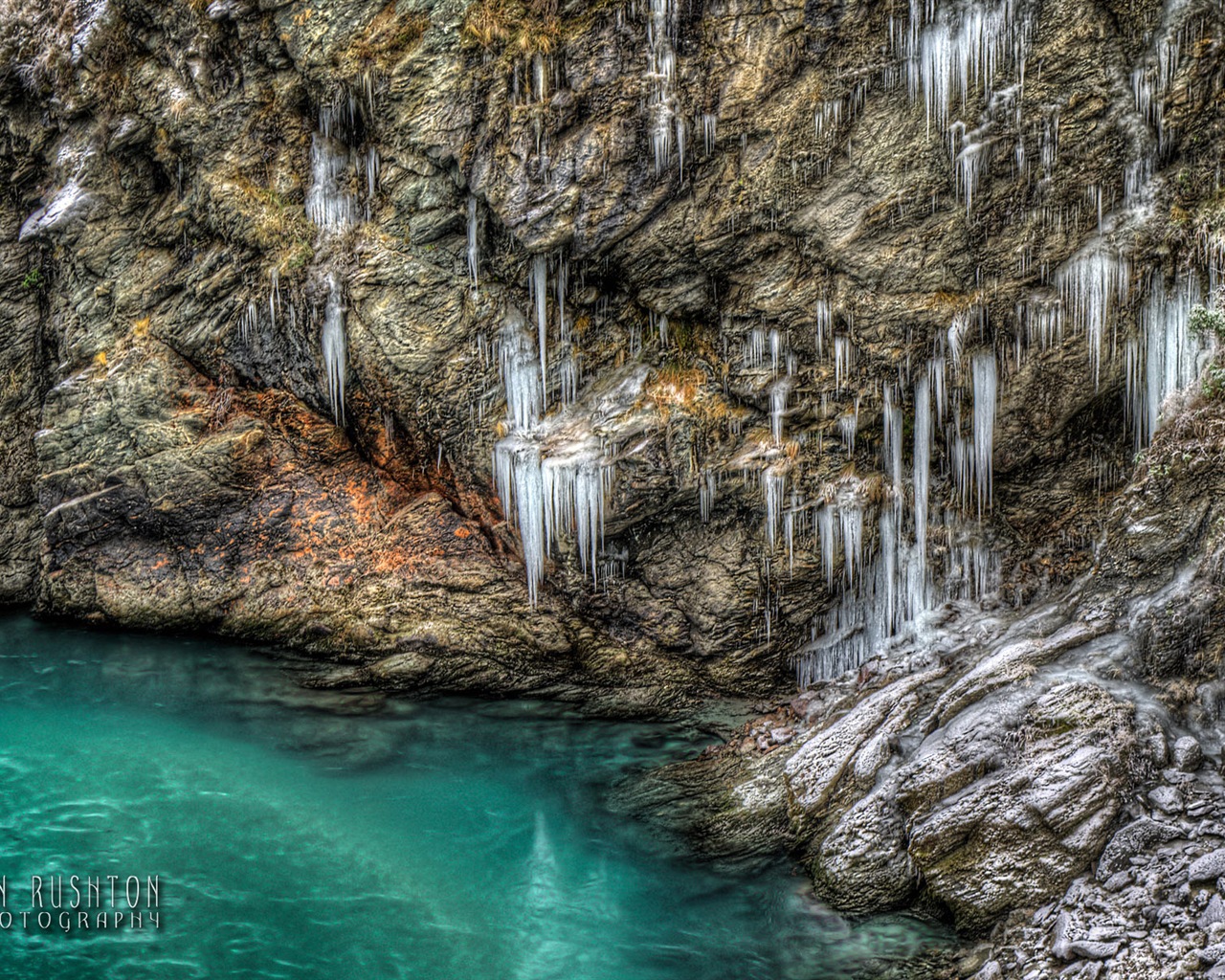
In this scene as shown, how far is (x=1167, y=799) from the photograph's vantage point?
661 cm

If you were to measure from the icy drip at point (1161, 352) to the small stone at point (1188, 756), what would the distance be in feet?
10.8

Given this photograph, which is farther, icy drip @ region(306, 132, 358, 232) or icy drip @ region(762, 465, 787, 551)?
icy drip @ region(306, 132, 358, 232)

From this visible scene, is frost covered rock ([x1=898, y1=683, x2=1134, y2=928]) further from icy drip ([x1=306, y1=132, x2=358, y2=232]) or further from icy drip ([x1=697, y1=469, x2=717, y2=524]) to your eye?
icy drip ([x1=306, y1=132, x2=358, y2=232])

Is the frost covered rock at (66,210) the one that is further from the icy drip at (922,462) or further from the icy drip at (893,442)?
the icy drip at (922,462)

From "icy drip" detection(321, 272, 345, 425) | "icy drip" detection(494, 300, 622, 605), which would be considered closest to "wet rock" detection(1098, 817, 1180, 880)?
"icy drip" detection(494, 300, 622, 605)

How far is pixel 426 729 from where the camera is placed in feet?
36.5

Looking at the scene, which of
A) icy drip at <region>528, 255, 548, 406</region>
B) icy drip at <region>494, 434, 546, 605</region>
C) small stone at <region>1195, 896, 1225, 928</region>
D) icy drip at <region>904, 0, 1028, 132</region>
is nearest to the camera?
small stone at <region>1195, 896, 1225, 928</region>

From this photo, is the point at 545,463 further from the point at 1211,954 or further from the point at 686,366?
the point at 1211,954

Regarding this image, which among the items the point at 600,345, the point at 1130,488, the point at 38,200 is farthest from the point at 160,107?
the point at 1130,488

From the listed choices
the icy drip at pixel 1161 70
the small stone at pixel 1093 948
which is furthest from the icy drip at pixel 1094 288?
the small stone at pixel 1093 948

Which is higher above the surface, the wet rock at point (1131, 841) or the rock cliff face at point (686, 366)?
the rock cliff face at point (686, 366)

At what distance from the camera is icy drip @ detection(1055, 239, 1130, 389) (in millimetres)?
9289

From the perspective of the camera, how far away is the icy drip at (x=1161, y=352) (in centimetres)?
901

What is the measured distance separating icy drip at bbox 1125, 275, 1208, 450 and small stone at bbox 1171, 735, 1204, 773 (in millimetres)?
3303
